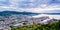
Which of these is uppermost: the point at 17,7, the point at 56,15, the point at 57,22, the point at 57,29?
the point at 17,7

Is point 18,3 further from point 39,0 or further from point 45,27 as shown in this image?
point 45,27

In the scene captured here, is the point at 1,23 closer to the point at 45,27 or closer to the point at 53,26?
the point at 45,27

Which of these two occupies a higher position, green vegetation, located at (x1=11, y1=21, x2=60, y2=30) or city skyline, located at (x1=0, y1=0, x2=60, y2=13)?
city skyline, located at (x1=0, y1=0, x2=60, y2=13)

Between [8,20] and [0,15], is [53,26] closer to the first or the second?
[8,20]

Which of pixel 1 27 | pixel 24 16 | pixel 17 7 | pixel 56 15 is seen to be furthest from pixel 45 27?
pixel 1 27

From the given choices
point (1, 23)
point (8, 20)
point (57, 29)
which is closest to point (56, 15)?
point (57, 29)

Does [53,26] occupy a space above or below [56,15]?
below

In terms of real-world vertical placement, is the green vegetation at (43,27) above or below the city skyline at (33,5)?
below

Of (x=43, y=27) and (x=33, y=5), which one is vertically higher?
(x=33, y=5)

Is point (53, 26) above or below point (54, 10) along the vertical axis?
below
